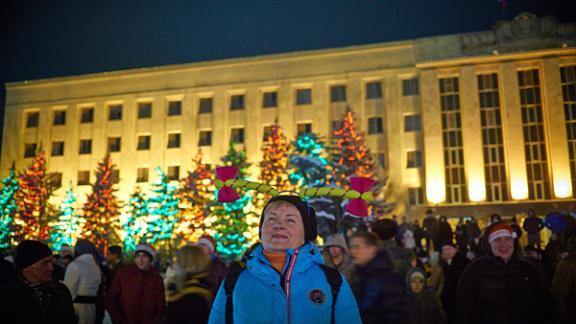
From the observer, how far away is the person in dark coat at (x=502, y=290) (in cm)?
518

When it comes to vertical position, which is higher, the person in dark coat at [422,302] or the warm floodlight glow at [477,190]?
the warm floodlight glow at [477,190]

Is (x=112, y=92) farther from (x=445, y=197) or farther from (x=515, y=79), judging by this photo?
(x=515, y=79)

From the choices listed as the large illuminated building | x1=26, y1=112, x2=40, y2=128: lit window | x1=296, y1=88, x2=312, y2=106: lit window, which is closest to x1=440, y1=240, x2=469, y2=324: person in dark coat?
the large illuminated building

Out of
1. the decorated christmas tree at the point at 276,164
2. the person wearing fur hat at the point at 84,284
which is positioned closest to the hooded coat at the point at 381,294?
the person wearing fur hat at the point at 84,284

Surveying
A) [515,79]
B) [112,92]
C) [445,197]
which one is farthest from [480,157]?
[112,92]

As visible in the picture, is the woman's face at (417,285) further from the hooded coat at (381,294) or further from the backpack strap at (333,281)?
the backpack strap at (333,281)

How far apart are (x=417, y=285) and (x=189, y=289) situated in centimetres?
351

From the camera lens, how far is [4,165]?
50.0 metres

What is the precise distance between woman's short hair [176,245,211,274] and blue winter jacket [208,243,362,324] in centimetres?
238

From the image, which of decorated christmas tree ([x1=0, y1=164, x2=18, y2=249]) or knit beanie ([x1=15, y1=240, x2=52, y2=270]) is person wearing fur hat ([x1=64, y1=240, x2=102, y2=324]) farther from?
decorated christmas tree ([x1=0, y1=164, x2=18, y2=249])

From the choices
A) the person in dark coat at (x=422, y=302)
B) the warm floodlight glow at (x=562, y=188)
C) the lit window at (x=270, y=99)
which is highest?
the lit window at (x=270, y=99)

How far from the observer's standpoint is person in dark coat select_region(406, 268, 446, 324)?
711 centimetres

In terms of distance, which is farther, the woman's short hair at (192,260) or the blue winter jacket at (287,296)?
the woman's short hair at (192,260)

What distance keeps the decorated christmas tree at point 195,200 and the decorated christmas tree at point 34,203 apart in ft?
40.4
